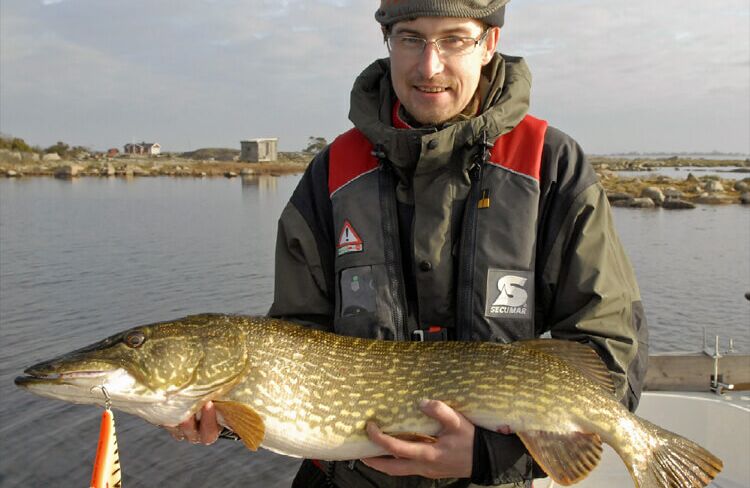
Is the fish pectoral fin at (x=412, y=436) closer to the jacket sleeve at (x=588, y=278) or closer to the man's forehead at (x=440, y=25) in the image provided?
the jacket sleeve at (x=588, y=278)

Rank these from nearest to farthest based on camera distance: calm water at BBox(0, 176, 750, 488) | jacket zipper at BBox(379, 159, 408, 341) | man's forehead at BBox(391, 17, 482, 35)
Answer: man's forehead at BBox(391, 17, 482, 35), jacket zipper at BBox(379, 159, 408, 341), calm water at BBox(0, 176, 750, 488)

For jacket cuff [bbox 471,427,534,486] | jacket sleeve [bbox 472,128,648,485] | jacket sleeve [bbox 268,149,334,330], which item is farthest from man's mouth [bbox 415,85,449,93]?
jacket cuff [bbox 471,427,534,486]

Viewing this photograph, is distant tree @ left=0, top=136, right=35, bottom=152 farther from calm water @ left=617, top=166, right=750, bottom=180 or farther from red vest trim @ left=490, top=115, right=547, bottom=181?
red vest trim @ left=490, top=115, right=547, bottom=181

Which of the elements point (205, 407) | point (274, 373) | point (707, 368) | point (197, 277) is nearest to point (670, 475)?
Answer: point (274, 373)

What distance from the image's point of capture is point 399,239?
288 cm

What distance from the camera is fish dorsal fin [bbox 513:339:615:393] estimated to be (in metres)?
2.54

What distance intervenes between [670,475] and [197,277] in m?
13.7

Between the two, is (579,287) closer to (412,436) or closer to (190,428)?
(412,436)

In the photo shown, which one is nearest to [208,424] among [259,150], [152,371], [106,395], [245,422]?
[245,422]

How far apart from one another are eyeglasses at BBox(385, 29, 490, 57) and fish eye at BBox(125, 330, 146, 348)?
1.67 metres

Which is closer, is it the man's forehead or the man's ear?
the man's forehead

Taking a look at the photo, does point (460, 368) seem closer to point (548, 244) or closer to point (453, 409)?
point (453, 409)

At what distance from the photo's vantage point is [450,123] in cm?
287

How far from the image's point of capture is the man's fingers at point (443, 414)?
2498 mm
